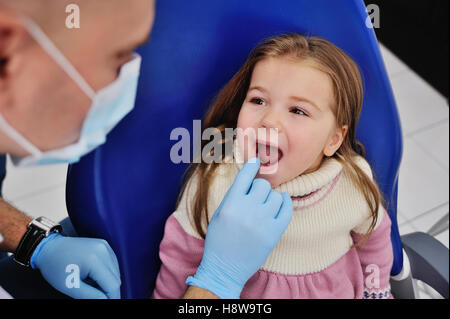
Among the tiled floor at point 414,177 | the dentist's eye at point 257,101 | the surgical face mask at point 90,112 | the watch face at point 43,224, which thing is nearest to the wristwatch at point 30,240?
the watch face at point 43,224

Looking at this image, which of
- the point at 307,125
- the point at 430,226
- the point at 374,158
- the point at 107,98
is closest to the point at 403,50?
the point at 430,226

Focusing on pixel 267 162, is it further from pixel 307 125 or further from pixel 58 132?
pixel 58 132

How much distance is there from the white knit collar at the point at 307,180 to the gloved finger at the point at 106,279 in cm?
31

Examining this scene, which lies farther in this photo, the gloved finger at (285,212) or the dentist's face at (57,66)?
the gloved finger at (285,212)

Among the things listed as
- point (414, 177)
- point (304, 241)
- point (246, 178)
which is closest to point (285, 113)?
point (246, 178)

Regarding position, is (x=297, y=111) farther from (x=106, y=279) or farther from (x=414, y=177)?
(x=414, y=177)

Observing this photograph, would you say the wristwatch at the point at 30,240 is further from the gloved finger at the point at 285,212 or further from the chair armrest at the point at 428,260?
the chair armrest at the point at 428,260

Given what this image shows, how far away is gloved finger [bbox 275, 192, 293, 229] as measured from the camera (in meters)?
0.95

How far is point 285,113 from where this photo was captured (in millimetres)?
958

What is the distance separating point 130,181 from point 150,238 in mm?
151

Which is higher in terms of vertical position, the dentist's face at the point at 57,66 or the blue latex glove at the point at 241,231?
the dentist's face at the point at 57,66

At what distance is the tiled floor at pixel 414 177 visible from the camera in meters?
1.96

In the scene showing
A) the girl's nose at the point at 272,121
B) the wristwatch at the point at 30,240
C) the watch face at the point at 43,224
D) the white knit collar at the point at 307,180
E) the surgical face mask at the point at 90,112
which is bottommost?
the wristwatch at the point at 30,240

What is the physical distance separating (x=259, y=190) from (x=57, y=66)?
1.35ft
